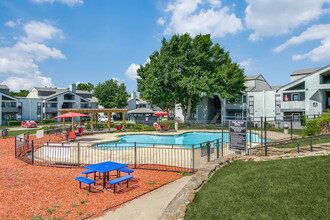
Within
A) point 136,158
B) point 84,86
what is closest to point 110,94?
point 136,158

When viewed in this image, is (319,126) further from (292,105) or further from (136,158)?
(292,105)

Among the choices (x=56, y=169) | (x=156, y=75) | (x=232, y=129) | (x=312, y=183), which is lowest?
(x=56, y=169)

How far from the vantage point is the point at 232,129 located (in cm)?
1043

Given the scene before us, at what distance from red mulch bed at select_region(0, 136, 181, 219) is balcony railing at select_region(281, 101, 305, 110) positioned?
2691cm

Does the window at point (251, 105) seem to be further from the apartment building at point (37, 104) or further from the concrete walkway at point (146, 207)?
the apartment building at point (37, 104)

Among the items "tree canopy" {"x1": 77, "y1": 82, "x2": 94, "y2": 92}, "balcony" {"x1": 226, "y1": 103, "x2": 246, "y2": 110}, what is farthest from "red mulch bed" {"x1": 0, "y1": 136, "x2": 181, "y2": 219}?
"tree canopy" {"x1": 77, "y1": 82, "x2": 94, "y2": 92}

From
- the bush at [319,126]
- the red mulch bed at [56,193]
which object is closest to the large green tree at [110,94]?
the red mulch bed at [56,193]

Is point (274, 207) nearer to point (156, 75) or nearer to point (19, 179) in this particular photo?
point (19, 179)

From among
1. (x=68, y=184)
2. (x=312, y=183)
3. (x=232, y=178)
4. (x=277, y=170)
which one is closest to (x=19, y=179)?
(x=68, y=184)

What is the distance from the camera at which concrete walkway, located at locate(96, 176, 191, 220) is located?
17.4ft

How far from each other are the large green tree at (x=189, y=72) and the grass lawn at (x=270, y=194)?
22543 millimetres

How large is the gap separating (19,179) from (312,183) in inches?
434

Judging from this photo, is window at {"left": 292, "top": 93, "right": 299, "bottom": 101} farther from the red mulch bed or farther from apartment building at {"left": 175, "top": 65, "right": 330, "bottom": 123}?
the red mulch bed

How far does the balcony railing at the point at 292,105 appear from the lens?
27.7m
